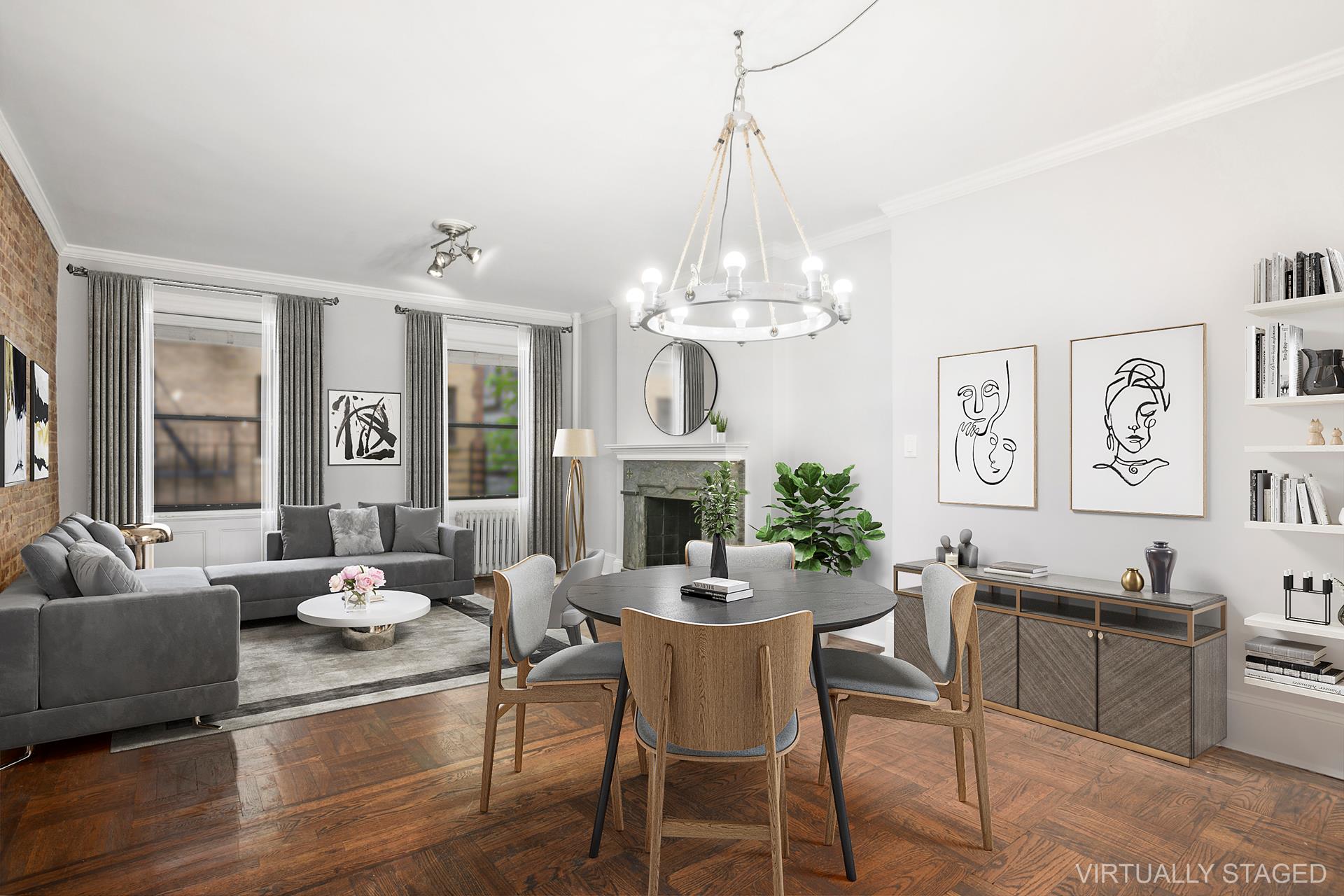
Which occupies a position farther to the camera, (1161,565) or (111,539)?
(111,539)

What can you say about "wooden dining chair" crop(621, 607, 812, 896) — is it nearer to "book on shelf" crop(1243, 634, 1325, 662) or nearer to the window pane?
"book on shelf" crop(1243, 634, 1325, 662)

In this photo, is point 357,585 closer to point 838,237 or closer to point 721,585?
point 721,585

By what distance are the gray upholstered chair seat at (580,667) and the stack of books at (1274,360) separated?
8.90ft

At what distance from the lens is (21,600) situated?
9.82 ft

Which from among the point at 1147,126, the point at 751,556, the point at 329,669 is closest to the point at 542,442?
the point at 329,669

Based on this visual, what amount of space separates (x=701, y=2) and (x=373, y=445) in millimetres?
5213

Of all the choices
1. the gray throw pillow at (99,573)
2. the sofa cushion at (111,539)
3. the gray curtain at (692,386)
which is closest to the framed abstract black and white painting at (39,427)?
the sofa cushion at (111,539)

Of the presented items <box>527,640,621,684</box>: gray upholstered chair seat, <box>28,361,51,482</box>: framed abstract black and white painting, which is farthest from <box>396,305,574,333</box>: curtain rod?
<box>527,640,621,684</box>: gray upholstered chair seat

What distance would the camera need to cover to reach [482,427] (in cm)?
738

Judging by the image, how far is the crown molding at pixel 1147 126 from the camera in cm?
286

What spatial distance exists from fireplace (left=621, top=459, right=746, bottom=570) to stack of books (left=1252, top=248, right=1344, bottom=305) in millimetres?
4232

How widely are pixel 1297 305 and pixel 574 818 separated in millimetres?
3276

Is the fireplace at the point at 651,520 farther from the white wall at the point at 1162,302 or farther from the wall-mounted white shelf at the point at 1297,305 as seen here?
the wall-mounted white shelf at the point at 1297,305

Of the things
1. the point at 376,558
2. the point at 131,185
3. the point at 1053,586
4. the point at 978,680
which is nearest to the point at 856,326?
the point at 1053,586
